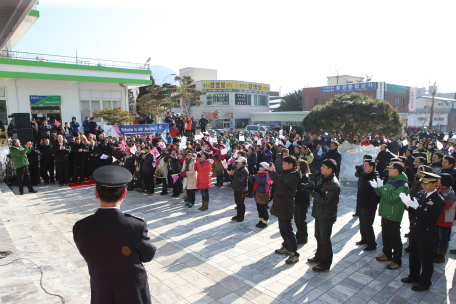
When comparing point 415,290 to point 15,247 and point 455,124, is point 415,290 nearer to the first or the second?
point 15,247

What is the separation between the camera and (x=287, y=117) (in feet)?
145

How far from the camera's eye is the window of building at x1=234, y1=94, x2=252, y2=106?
165 ft

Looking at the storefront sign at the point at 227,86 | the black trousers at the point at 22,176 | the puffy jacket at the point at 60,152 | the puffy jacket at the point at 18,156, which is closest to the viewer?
the puffy jacket at the point at 18,156

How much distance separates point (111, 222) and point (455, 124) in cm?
6914

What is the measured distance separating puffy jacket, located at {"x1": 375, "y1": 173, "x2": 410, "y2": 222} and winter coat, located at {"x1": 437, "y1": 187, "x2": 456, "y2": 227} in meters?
0.68

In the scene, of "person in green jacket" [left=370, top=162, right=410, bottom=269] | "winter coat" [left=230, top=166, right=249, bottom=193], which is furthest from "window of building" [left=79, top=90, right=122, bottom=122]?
"person in green jacket" [left=370, top=162, right=410, bottom=269]

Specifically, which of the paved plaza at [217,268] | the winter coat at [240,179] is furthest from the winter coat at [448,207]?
the winter coat at [240,179]

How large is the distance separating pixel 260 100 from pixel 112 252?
53.6 m

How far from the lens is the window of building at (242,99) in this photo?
50344mm

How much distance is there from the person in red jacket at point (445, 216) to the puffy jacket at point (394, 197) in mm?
625

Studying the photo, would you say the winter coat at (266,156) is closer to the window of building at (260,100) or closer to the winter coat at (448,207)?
the winter coat at (448,207)

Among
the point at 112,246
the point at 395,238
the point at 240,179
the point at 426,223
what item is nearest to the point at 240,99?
the point at 240,179

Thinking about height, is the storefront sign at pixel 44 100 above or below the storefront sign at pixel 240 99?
below

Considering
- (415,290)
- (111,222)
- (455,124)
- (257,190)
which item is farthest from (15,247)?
(455,124)
